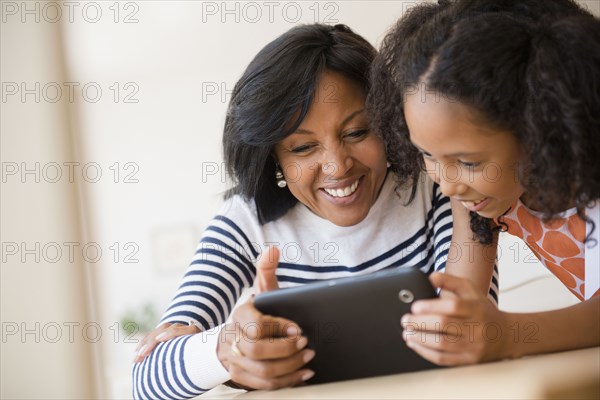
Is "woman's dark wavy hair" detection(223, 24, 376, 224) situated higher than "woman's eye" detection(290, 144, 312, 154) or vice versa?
"woman's dark wavy hair" detection(223, 24, 376, 224)

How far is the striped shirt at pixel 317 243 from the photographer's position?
135 centimetres

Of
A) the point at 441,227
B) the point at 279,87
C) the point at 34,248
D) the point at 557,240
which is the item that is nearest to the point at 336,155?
the point at 279,87

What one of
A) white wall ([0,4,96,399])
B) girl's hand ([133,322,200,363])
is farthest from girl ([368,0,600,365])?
white wall ([0,4,96,399])

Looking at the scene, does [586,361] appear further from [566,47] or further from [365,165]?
[365,165]

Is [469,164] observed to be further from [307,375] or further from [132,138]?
[132,138]

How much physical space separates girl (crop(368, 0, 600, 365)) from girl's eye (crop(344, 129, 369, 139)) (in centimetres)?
19

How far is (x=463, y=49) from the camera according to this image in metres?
0.93

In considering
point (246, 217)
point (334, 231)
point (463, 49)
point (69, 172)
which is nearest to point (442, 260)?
point (334, 231)

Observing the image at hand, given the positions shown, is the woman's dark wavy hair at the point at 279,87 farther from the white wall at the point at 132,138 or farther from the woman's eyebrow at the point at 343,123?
the white wall at the point at 132,138

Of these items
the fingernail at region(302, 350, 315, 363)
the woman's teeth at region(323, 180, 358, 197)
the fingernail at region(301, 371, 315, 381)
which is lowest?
the fingernail at region(301, 371, 315, 381)

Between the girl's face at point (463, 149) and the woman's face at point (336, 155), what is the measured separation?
20cm

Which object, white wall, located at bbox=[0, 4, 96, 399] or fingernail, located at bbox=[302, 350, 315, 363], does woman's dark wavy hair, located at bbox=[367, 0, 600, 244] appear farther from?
white wall, located at bbox=[0, 4, 96, 399]

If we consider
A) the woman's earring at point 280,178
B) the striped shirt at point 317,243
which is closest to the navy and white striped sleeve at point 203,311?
the striped shirt at point 317,243

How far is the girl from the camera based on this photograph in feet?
2.84
